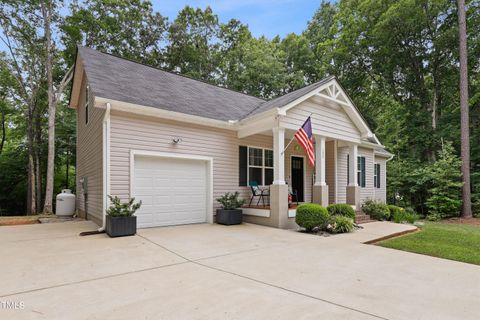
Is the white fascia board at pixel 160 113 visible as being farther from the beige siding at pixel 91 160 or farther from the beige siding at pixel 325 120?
the beige siding at pixel 325 120

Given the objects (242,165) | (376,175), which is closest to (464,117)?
(376,175)

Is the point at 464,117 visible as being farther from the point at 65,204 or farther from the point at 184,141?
the point at 65,204

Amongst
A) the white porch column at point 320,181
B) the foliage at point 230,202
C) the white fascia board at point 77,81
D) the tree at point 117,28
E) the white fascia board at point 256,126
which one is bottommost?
the foliage at point 230,202

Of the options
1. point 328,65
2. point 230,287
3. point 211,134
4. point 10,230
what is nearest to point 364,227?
point 211,134

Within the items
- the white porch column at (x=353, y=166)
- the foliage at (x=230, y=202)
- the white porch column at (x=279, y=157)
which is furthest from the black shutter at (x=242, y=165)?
the white porch column at (x=353, y=166)

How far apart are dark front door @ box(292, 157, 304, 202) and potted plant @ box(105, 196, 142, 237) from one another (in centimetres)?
665

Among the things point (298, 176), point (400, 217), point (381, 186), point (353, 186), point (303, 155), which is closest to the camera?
point (400, 217)

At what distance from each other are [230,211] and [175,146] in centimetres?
252

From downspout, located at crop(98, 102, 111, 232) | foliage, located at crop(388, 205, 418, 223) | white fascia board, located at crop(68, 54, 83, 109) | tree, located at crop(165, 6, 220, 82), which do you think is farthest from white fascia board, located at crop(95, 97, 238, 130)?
tree, located at crop(165, 6, 220, 82)

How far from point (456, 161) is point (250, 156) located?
1067cm

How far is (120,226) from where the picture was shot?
6.21 meters

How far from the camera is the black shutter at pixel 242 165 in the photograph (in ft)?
30.7

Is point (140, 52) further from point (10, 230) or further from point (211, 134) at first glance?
point (10, 230)

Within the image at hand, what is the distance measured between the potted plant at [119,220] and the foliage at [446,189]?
13.3 m
